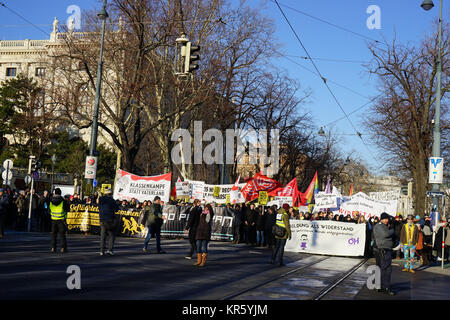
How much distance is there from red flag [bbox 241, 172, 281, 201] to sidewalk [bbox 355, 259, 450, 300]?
28.1ft

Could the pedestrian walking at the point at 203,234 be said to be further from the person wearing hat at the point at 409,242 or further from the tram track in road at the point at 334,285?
the person wearing hat at the point at 409,242

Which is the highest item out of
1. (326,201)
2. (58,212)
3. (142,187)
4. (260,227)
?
(142,187)

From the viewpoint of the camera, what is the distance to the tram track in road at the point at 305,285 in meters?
9.98

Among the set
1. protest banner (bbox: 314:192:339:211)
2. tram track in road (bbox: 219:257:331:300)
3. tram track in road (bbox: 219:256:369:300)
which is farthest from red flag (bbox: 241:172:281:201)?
tram track in road (bbox: 219:256:369:300)

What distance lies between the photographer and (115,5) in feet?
88.5

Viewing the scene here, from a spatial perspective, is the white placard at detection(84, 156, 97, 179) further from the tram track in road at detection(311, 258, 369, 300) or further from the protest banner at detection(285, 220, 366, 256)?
the tram track in road at detection(311, 258, 369, 300)

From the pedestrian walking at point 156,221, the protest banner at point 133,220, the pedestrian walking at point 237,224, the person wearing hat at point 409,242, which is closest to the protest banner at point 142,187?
the protest banner at point 133,220

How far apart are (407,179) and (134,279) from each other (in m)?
43.0

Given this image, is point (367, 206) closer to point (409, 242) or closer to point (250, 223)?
point (250, 223)

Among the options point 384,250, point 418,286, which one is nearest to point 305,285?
point 384,250

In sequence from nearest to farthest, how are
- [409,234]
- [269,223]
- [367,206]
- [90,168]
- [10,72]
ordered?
1. [409,234]
2. [269,223]
3. [90,168]
4. [367,206]
5. [10,72]

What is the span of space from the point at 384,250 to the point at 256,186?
580 inches

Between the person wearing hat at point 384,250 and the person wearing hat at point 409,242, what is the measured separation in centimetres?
547

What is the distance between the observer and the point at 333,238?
2103cm
